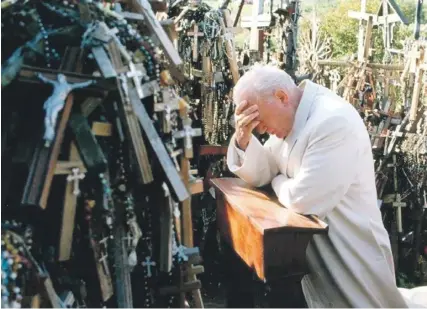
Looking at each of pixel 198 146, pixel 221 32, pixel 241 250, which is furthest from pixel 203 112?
pixel 241 250

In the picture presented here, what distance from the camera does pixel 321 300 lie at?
10.9ft

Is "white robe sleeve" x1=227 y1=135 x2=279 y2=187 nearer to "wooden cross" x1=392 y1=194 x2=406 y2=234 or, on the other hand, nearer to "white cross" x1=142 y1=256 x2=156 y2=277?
"white cross" x1=142 y1=256 x2=156 y2=277

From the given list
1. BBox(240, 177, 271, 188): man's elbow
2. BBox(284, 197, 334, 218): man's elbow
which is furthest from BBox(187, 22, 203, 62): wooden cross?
BBox(284, 197, 334, 218): man's elbow

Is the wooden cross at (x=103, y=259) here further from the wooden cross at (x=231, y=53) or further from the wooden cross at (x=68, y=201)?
the wooden cross at (x=231, y=53)

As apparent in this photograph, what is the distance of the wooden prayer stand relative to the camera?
2865 millimetres

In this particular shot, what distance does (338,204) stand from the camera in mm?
3258

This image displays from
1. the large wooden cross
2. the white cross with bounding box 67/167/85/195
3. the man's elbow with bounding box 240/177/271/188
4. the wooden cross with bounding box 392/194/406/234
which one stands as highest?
the large wooden cross

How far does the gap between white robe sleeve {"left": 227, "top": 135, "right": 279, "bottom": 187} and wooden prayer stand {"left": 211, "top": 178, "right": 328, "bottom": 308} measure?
89 millimetres

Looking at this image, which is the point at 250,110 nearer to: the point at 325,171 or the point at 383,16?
the point at 325,171

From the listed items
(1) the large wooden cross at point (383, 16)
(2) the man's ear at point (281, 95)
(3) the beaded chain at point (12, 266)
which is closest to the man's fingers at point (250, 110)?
(2) the man's ear at point (281, 95)

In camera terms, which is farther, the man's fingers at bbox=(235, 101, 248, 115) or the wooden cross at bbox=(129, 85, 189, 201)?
the man's fingers at bbox=(235, 101, 248, 115)

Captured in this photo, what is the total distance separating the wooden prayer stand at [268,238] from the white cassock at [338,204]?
0.16 meters

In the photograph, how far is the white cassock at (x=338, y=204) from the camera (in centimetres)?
314

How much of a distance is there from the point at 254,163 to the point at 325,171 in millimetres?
604
